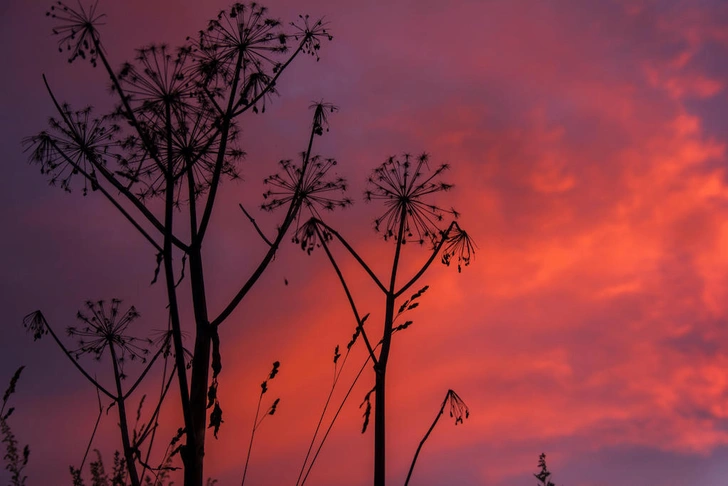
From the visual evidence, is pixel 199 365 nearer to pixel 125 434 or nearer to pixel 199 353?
pixel 199 353

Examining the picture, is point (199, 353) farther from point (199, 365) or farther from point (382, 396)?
point (382, 396)

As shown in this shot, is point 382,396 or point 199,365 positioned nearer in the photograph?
point 199,365

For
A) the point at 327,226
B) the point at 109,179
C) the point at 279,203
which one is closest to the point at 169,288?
the point at 109,179

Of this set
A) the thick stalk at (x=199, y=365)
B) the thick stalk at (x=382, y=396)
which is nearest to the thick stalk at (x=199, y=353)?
the thick stalk at (x=199, y=365)

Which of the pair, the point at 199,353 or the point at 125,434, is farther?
the point at 125,434

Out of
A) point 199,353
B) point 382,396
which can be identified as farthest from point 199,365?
point 382,396

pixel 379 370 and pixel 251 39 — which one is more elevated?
pixel 251 39

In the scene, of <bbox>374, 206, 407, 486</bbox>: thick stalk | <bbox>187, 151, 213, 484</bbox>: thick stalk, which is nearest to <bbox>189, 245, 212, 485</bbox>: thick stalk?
<bbox>187, 151, 213, 484</bbox>: thick stalk

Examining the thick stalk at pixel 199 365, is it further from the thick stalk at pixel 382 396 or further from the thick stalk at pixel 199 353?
the thick stalk at pixel 382 396

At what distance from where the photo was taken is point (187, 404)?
17.9 feet

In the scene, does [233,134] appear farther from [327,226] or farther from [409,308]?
[409,308]

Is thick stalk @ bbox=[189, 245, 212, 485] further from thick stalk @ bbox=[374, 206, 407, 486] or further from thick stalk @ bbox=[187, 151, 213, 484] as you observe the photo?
thick stalk @ bbox=[374, 206, 407, 486]

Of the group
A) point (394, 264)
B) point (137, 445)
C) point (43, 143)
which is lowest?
point (137, 445)

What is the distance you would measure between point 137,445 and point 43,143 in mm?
3419
